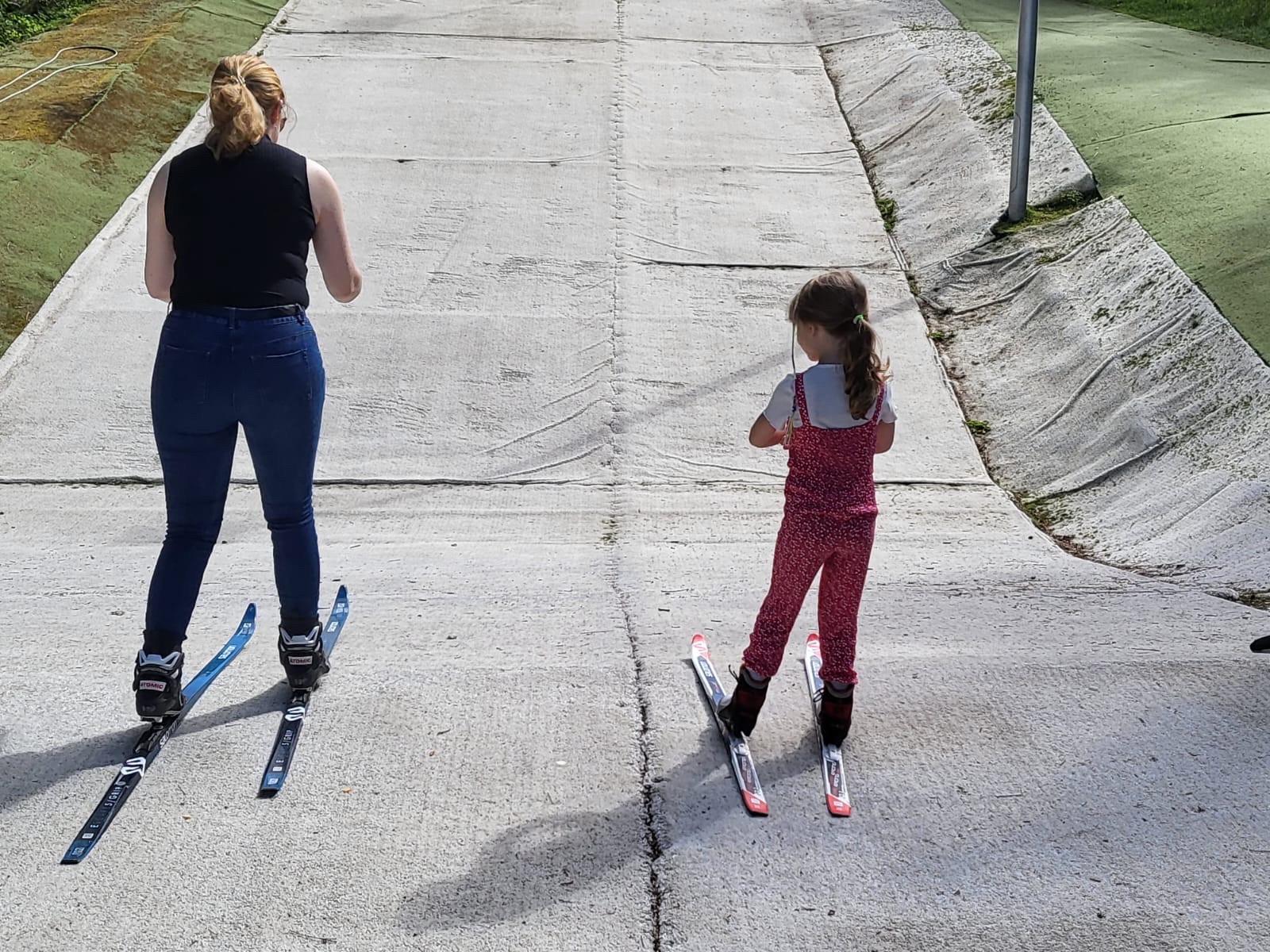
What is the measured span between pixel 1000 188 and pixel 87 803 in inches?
360

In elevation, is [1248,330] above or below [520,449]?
above

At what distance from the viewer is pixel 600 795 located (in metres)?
3.45

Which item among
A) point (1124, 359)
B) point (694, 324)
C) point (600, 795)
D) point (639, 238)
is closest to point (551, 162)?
point (639, 238)

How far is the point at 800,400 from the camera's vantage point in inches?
132

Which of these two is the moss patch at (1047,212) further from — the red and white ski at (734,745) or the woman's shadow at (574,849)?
the woman's shadow at (574,849)

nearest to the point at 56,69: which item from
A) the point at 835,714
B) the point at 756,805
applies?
the point at 835,714

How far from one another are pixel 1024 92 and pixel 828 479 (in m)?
7.20

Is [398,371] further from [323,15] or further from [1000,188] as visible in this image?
[323,15]

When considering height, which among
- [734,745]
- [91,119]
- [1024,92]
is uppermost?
[1024,92]

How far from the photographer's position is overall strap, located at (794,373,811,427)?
335 cm

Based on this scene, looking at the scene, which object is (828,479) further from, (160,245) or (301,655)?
(160,245)

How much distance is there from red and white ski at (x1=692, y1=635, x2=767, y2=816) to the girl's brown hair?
3.39 feet

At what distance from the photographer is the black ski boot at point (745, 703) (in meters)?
3.65

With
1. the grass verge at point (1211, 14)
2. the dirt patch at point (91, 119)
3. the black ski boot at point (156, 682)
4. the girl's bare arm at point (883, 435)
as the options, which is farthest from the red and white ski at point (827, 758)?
the grass verge at point (1211, 14)
